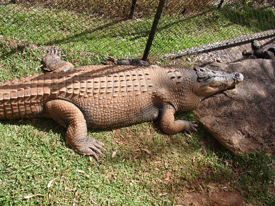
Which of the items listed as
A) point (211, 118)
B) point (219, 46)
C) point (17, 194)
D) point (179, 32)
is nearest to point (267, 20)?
point (219, 46)

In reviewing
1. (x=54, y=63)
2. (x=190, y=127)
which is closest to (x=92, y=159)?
(x=190, y=127)

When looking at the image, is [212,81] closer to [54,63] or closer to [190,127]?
[190,127]

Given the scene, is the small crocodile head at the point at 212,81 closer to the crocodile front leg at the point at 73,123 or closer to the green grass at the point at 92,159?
the green grass at the point at 92,159

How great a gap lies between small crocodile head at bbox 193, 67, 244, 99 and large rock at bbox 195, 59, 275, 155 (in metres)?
0.16

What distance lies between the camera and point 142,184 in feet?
9.72

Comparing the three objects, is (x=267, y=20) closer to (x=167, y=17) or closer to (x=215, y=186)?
(x=167, y=17)

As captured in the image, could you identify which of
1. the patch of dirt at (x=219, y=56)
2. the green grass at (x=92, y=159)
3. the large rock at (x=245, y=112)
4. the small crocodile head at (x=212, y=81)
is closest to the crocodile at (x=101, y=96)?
the small crocodile head at (x=212, y=81)

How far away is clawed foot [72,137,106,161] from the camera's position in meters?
3.02

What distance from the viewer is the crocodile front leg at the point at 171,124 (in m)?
3.51

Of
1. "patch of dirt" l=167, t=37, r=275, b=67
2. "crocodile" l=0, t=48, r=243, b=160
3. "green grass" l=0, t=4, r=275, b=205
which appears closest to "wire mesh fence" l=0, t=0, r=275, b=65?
"green grass" l=0, t=4, r=275, b=205

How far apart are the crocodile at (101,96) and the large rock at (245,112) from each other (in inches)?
11.2

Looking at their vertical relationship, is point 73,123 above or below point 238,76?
below

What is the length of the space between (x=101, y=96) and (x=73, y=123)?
1.73 feet

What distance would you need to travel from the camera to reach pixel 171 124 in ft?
11.5
